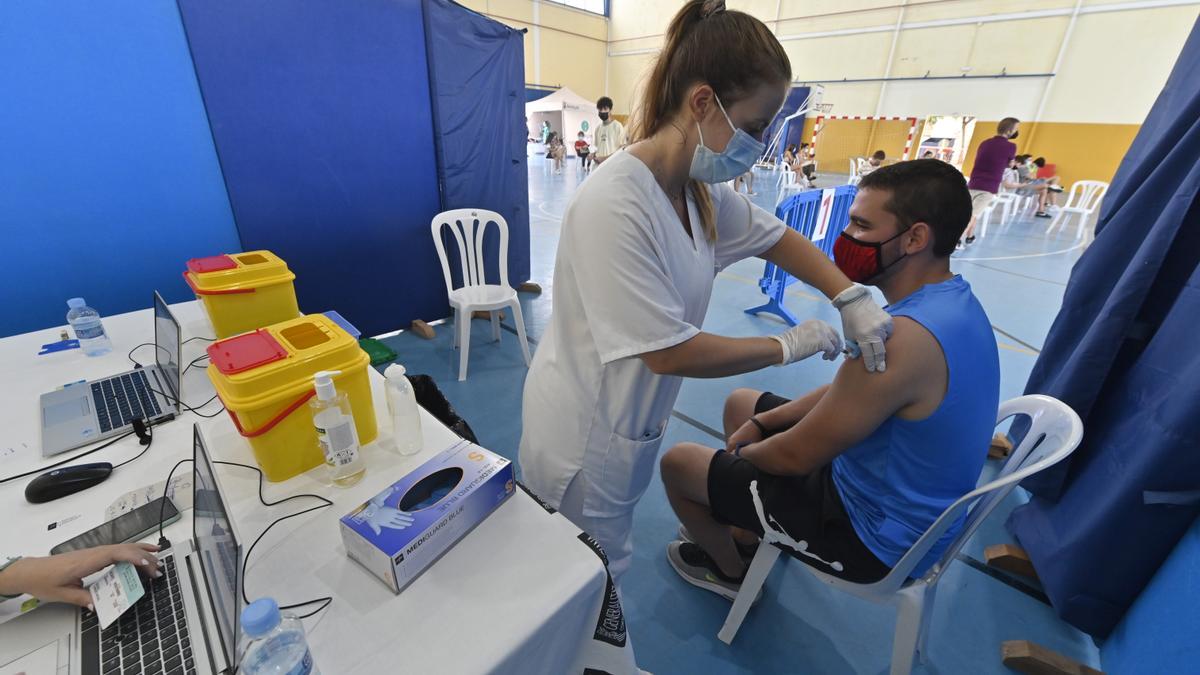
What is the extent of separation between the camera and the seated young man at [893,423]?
0.96 metres

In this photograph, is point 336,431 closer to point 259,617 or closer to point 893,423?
point 259,617

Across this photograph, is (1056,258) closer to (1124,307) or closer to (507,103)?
(1124,307)

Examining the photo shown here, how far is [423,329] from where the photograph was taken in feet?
10.4

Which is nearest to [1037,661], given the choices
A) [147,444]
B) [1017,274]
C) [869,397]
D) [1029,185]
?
[869,397]

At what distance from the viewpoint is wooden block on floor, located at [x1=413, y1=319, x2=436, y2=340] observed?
3.16m

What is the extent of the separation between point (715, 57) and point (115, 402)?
1640 mm

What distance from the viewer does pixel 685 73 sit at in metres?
0.88

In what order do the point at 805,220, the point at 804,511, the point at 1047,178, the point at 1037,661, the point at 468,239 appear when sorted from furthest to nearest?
the point at 1047,178 < the point at 805,220 < the point at 468,239 < the point at 1037,661 < the point at 804,511

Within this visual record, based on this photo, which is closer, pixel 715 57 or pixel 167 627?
pixel 167 627

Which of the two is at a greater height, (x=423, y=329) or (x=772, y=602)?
(x=423, y=329)

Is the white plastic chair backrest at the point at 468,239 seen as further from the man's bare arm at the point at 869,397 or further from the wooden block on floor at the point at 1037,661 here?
the wooden block on floor at the point at 1037,661

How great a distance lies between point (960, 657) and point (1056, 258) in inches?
243

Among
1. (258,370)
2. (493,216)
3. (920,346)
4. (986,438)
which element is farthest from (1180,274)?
(493,216)

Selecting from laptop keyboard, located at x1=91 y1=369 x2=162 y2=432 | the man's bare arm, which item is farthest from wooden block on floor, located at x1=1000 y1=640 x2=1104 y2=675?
laptop keyboard, located at x1=91 y1=369 x2=162 y2=432
